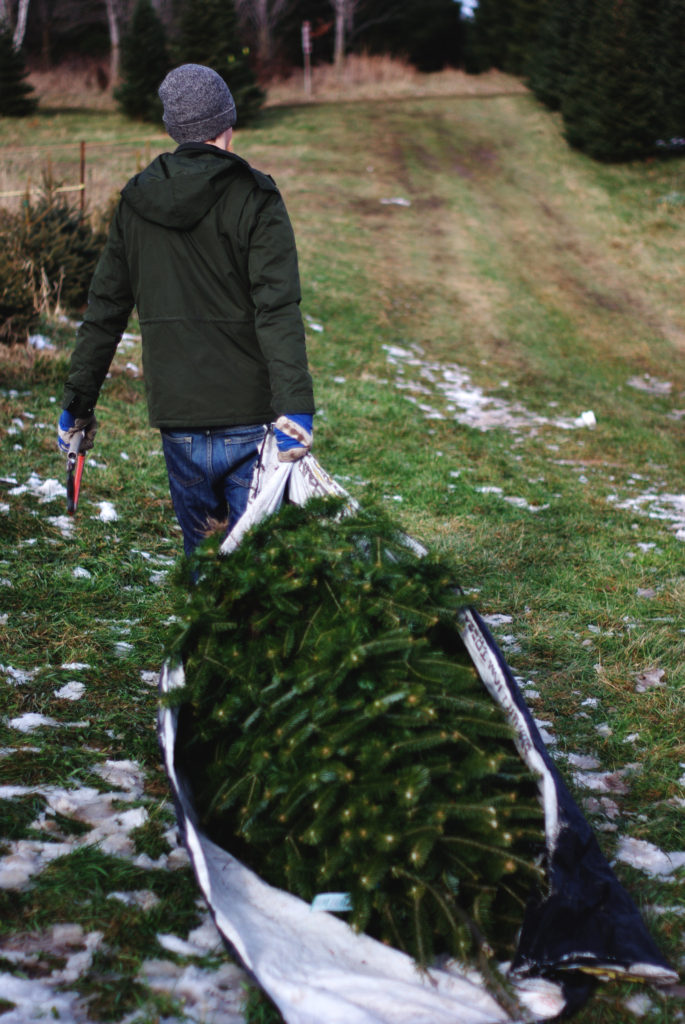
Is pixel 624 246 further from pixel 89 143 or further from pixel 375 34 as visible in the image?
pixel 375 34

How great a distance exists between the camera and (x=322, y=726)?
2.32 m

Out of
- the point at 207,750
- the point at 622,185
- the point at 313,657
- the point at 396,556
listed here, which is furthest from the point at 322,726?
the point at 622,185

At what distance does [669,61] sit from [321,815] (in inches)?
1046

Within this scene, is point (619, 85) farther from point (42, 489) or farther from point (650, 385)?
point (42, 489)

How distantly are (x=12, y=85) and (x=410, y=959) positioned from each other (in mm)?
31103

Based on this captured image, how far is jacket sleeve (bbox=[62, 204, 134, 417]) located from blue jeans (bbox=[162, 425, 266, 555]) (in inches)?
17.3

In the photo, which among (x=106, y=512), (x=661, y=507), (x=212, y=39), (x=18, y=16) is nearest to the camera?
(x=106, y=512)

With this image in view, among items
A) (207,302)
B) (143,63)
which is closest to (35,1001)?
(207,302)

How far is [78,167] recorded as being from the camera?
64.8 feet

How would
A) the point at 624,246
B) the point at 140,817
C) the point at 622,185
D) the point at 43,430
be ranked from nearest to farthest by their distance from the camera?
1. the point at 140,817
2. the point at 43,430
3. the point at 624,246
4. the point at 622,185

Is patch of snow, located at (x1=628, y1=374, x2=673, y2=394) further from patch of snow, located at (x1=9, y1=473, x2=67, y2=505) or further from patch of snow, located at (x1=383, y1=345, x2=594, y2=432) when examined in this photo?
patch of snow, located at (x1=9, y1=473, x2=67, y2=505)

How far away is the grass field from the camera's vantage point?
2.20 metres

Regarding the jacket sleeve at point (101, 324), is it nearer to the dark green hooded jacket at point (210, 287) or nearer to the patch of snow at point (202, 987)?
the dark green hooded jacket at point (210, 287)

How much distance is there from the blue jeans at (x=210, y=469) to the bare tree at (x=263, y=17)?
37.6 meters
